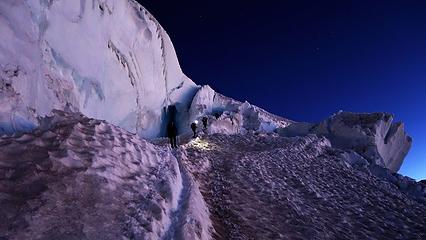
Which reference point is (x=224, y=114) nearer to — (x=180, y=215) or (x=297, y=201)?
(x=297, y=201)

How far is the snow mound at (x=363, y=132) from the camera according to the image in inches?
1193

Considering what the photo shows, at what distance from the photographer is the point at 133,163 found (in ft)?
29.5

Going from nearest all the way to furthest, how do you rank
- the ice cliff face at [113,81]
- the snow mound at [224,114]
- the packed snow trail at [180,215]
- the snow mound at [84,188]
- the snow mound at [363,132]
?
the snow mound at [84,188] → the packed snow trail at [180,215] → the ice cliff face at [113,81] → the snow mound at [363,132] → the snow mound at [224,114]

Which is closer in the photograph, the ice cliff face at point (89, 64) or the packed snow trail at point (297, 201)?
the packed snow trail at point (297, 201)

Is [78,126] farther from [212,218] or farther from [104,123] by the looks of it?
[212,218]

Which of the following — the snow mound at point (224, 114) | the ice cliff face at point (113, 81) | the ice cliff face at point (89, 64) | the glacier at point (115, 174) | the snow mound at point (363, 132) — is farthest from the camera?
the snow mound at point (224, 114)

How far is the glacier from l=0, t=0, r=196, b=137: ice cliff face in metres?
0.07

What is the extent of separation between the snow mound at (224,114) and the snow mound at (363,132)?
5390 millimetres

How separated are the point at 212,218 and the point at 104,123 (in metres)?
4.01

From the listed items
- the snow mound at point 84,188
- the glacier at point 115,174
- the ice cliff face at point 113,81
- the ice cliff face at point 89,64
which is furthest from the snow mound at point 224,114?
the snow mound at point 84,188

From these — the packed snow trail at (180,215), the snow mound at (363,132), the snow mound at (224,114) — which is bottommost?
the packed snow trail at (180,215)

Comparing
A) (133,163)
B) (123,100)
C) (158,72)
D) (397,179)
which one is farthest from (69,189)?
(158,72)

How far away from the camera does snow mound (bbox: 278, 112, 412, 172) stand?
30.3 meters

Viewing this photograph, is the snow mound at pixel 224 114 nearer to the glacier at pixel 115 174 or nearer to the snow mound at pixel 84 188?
the glacier at pixel 115 174
